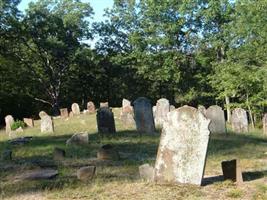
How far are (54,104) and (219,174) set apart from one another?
42278 millimetres

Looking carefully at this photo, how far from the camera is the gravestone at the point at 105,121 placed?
19.4 meters

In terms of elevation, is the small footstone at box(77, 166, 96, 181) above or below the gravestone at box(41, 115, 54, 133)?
below

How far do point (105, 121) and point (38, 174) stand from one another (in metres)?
8.97

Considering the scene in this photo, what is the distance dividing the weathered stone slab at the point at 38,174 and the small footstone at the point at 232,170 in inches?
140

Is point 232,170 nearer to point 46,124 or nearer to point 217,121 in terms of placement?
point 217,121

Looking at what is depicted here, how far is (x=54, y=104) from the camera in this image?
51875mm

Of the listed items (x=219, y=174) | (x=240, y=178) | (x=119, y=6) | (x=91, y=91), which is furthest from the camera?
(x=91, y=91)

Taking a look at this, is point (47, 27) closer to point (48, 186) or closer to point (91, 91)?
point (91, 91)

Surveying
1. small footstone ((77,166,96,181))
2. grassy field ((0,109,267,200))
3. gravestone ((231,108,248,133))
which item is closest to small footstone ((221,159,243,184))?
grassy field ((0,109,267,200))

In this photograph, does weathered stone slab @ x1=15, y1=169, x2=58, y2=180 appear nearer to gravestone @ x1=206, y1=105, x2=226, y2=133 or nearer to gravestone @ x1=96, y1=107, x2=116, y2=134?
gravestone @ x1=96, y1=107, x2=116, y2=134

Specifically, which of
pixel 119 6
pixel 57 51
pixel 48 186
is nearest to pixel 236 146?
pixel 48 186

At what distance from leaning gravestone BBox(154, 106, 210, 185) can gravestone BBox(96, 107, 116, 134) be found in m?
9.38

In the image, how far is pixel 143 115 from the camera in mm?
19766

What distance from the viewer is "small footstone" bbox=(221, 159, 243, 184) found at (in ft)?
32.0
